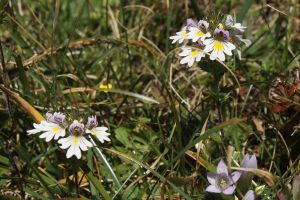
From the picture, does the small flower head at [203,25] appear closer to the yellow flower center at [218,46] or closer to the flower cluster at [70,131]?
the yellow flower center at [218,46]

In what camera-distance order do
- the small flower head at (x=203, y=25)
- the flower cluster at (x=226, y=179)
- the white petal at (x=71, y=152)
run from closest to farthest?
the white petal at (x=71, y=152)
the flower cluster at (x=226, y=179)
the small flower head at (x=203, y=25)

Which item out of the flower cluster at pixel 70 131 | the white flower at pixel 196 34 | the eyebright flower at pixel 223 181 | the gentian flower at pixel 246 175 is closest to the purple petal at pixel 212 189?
the eyebright flower at pixel 223 181

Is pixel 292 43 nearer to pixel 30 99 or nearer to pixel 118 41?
pixel 118 41

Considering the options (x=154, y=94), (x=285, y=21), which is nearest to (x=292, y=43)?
(x=285, y=21)

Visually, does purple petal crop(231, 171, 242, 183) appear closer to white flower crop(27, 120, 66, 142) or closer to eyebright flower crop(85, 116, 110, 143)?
eyebright flower crop(85, 116, 110, 143)

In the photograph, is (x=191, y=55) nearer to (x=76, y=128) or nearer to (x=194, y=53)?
(x=194, y=53)

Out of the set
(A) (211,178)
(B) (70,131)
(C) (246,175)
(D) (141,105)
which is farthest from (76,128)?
(D) (141,105)

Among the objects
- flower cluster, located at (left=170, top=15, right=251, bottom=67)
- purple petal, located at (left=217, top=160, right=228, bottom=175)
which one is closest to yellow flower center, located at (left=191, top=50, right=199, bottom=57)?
flower cluster, located at (left=170, top=15, right=251, bottom=67)
